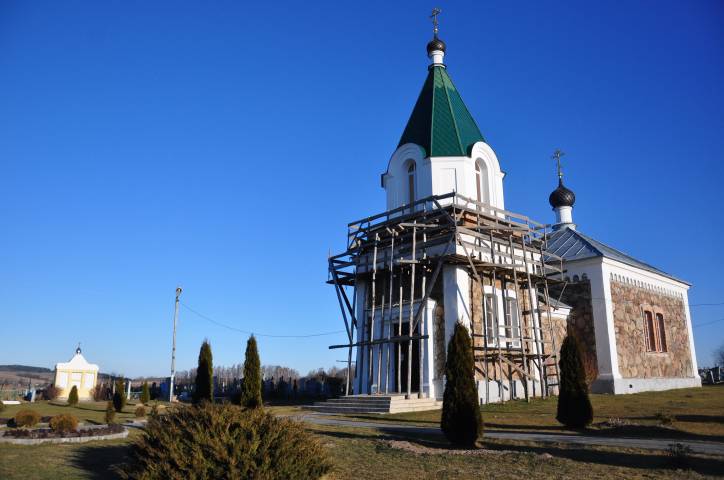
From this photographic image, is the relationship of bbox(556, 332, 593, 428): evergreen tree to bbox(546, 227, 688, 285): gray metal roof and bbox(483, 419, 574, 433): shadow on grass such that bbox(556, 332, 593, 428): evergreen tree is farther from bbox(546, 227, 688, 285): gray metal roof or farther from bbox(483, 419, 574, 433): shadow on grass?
bbox(546, 227, 688, 285): gray metal roof

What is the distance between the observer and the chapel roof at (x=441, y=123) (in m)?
21.4

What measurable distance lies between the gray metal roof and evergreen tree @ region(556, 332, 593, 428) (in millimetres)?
11471

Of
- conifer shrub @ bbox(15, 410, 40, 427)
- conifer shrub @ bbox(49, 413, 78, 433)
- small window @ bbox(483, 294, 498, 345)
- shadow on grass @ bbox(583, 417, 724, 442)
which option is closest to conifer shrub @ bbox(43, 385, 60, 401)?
conifer shrub @ bbox(15, 410, 40, 427)

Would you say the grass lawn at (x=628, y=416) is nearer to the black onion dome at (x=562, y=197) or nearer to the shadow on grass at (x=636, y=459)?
the shadow on grass at (x=636, y=459)

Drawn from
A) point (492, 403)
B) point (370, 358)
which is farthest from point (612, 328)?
point (370, 358)

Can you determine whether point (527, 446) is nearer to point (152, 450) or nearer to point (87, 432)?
point (152, 450)

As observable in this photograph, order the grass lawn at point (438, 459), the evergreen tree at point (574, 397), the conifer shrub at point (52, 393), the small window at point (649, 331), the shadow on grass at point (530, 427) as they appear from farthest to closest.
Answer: the conifer shrub at point (52, 393) → the small window at point (649, 331) → the shadow on grass at point (530, 427) → the evergreen tree at point (574, 397) → the grass lawn at point (438, 459)

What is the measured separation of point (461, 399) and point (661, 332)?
19598 mm

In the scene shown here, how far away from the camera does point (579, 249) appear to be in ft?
80.4

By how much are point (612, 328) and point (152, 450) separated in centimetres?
2026

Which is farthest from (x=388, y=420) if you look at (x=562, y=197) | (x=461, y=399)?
(x=562, y=197)

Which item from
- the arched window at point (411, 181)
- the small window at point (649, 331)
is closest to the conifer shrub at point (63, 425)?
the arched window at point (411, 181)

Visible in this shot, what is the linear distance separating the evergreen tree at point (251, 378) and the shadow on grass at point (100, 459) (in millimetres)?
4952

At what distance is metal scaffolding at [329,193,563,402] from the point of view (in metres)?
18.7
